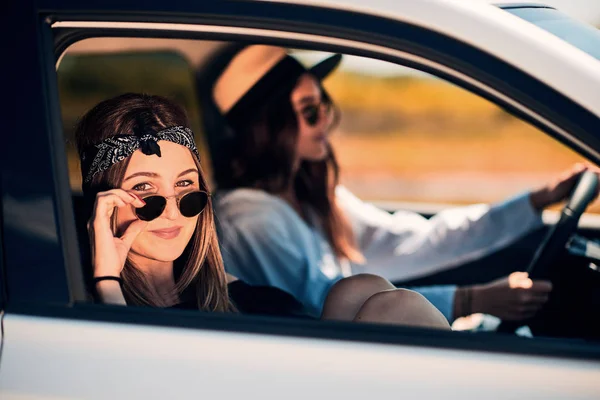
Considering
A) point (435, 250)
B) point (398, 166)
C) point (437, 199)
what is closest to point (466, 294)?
point (435, 250)

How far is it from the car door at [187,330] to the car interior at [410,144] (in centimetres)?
14

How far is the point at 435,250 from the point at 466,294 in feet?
2.34

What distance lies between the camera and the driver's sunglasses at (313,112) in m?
3.41

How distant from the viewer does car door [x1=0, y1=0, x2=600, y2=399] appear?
4.62ft

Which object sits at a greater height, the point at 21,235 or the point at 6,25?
the point at 6,25

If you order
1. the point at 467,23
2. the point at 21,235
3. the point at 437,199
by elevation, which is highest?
the point at 467,23

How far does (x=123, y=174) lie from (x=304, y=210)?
5.50 ft

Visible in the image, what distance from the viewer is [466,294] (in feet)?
8.66

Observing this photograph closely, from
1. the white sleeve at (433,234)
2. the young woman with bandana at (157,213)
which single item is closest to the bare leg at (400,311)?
the young woman with bandana at (157,213)

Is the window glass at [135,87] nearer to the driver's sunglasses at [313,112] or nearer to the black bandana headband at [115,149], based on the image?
the black bandana headband at [115,149]

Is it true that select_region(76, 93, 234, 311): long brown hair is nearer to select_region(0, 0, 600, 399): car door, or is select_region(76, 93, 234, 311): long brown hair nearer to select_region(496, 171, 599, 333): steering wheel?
select_region(0, 0, 600, 399): car door

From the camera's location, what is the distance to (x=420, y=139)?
47.6 ft

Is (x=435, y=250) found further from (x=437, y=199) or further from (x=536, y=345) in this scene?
(x=437, y=199)

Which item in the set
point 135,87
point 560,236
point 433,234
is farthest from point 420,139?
point 560,236
